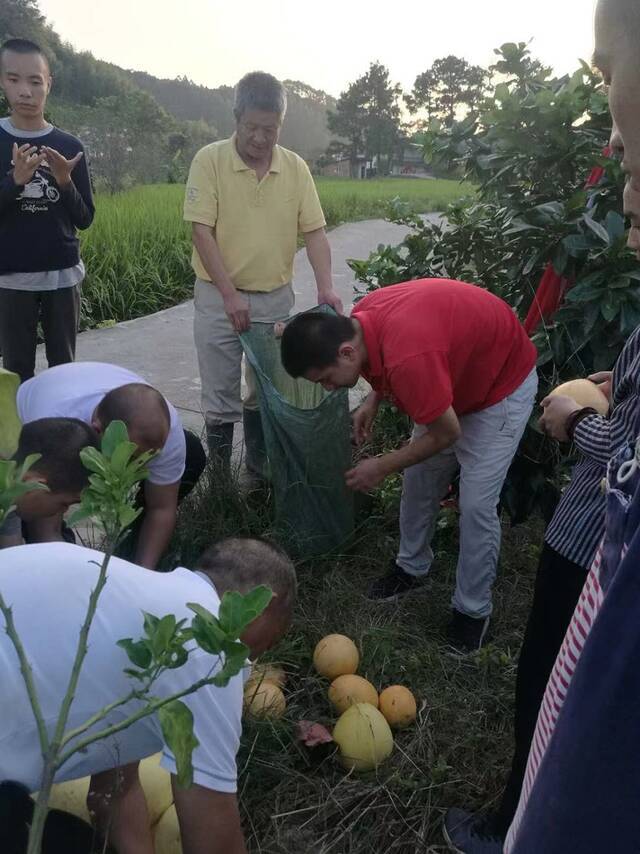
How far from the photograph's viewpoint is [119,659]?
138cm

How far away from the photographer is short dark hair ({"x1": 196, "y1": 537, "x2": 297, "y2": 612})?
5.41 ft

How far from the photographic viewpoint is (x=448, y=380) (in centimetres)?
240

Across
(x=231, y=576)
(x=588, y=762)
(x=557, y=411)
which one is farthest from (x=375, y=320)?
(x=588, y=762)

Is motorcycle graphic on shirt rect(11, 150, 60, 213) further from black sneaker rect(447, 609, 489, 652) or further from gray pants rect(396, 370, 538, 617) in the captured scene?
black sneaker rect(447, 609, 489, 652)

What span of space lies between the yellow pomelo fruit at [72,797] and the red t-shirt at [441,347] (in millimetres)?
1388

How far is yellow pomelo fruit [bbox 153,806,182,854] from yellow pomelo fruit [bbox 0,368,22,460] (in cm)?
137

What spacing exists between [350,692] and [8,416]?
6.13 feet

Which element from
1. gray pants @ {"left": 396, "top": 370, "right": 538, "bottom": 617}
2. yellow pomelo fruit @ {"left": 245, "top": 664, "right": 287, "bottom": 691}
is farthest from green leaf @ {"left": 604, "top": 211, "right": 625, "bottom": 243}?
yellow pomelo fruit @ {"left": 245, "top": 664, "right": 287, "bottom": 691}

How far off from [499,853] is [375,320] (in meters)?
1.59

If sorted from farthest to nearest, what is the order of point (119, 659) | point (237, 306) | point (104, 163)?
1. point (104, 163)
2. point (237, 306)
3. point (119, 659)

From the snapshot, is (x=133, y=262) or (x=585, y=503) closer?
(x=585, y=503)

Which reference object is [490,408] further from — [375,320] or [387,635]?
[387,635]

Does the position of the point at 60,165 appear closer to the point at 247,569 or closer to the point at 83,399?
the point at 83,399

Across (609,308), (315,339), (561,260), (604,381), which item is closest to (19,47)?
(315,339)
